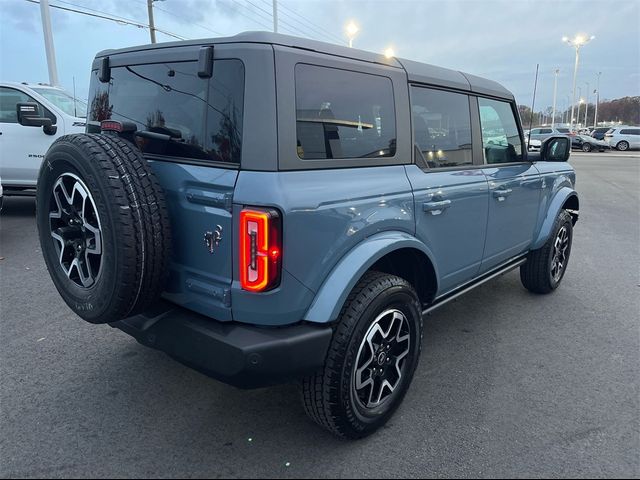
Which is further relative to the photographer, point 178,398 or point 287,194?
point 178,398

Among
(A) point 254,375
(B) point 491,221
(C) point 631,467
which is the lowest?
(C) point 631,467

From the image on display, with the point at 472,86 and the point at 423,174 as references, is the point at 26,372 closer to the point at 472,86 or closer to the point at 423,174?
the point at 423,174

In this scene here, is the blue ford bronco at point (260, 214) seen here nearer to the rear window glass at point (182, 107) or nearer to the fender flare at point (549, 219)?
the rear window glass at point (182, 107)

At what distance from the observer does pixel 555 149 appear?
4.41 meters

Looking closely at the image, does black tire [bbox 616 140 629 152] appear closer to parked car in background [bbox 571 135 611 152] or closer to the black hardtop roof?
parked car in background [bbox 571 135 611 152]

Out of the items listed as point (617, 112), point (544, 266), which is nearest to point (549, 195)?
point (544, 266)

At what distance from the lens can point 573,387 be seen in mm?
3105

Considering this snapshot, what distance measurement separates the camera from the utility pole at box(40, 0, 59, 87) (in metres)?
14.4

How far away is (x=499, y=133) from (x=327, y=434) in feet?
8.97

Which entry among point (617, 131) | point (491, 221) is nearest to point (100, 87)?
point (491, 221)

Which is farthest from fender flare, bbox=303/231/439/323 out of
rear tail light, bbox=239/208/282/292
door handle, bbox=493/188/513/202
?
door handle, bbox=493/188/513/202

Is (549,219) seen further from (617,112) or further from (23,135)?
(617,112)

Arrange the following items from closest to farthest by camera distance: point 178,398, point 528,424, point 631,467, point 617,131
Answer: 1. point 631,467
2. point 528,424
3. point 178,398
4. point 617,131

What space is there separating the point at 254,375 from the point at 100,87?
2082 mm
